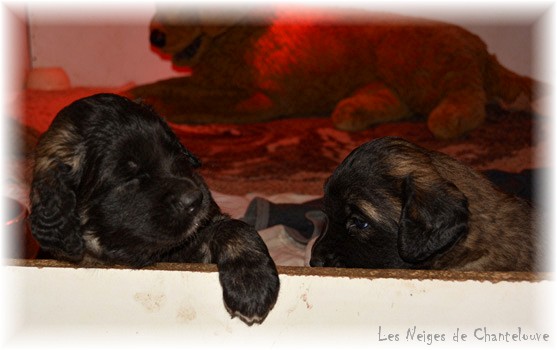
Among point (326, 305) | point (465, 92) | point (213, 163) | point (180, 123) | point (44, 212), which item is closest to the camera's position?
point (326, 305)

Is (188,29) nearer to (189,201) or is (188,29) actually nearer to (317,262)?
(317,262)

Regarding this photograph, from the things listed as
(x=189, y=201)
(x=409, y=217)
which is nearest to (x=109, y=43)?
(x=189, y=201)

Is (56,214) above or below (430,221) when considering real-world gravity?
above

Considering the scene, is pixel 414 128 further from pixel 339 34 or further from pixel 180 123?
pixel 180 123

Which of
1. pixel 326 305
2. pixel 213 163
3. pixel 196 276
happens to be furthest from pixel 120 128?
pixel 213 163

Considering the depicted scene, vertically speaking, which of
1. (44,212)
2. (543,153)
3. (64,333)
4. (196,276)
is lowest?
(543,153)

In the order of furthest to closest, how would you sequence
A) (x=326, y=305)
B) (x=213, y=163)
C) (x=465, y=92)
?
(x=465, y=92) < (x=213, y=163) < (x=326, y=305)
